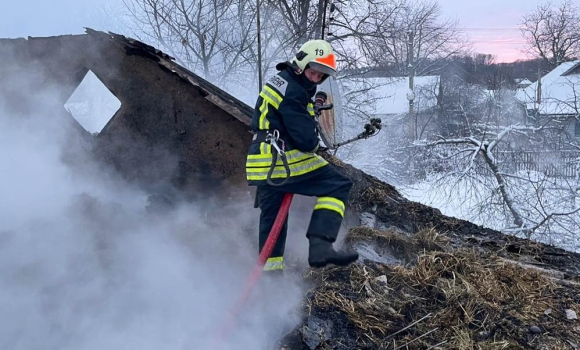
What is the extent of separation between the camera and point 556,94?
28375mm

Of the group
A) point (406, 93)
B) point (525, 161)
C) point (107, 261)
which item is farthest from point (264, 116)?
point (406, 93)

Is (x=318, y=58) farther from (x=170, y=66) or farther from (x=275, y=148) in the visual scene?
(x=170, y=66)

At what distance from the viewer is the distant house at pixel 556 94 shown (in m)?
11.1

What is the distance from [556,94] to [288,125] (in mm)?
30269

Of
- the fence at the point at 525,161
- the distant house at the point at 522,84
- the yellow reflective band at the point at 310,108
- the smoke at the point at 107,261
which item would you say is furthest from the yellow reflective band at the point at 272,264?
the distant house at the point at 522,84

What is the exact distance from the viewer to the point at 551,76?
107ft

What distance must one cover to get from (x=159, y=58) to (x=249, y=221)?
72.6 inches

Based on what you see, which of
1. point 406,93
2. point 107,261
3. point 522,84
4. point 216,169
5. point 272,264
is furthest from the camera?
point 406,93

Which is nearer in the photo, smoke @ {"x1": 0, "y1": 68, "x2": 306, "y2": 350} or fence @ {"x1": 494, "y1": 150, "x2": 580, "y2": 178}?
smoke @ {"x1": 0, "y1": 68, "x2": 306, "y2": 350}

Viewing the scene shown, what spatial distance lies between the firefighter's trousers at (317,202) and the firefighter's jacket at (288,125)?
75mm

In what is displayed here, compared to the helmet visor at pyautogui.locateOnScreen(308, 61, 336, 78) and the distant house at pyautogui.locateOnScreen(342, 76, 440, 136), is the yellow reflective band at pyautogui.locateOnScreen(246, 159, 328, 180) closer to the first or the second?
the helmet visor at pyautogui.locateOnScreen(308, 61, 336, 78)

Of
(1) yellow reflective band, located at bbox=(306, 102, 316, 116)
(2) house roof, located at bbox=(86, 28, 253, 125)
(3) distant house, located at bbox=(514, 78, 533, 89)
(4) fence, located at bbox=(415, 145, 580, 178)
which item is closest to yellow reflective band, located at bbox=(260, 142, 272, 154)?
(1) yellow reflective band, located at bbox=(306, 102, 316, 116)

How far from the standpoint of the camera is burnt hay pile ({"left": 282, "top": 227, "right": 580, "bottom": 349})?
2.94m

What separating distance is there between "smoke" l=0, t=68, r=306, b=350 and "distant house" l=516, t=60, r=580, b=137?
9370mm
